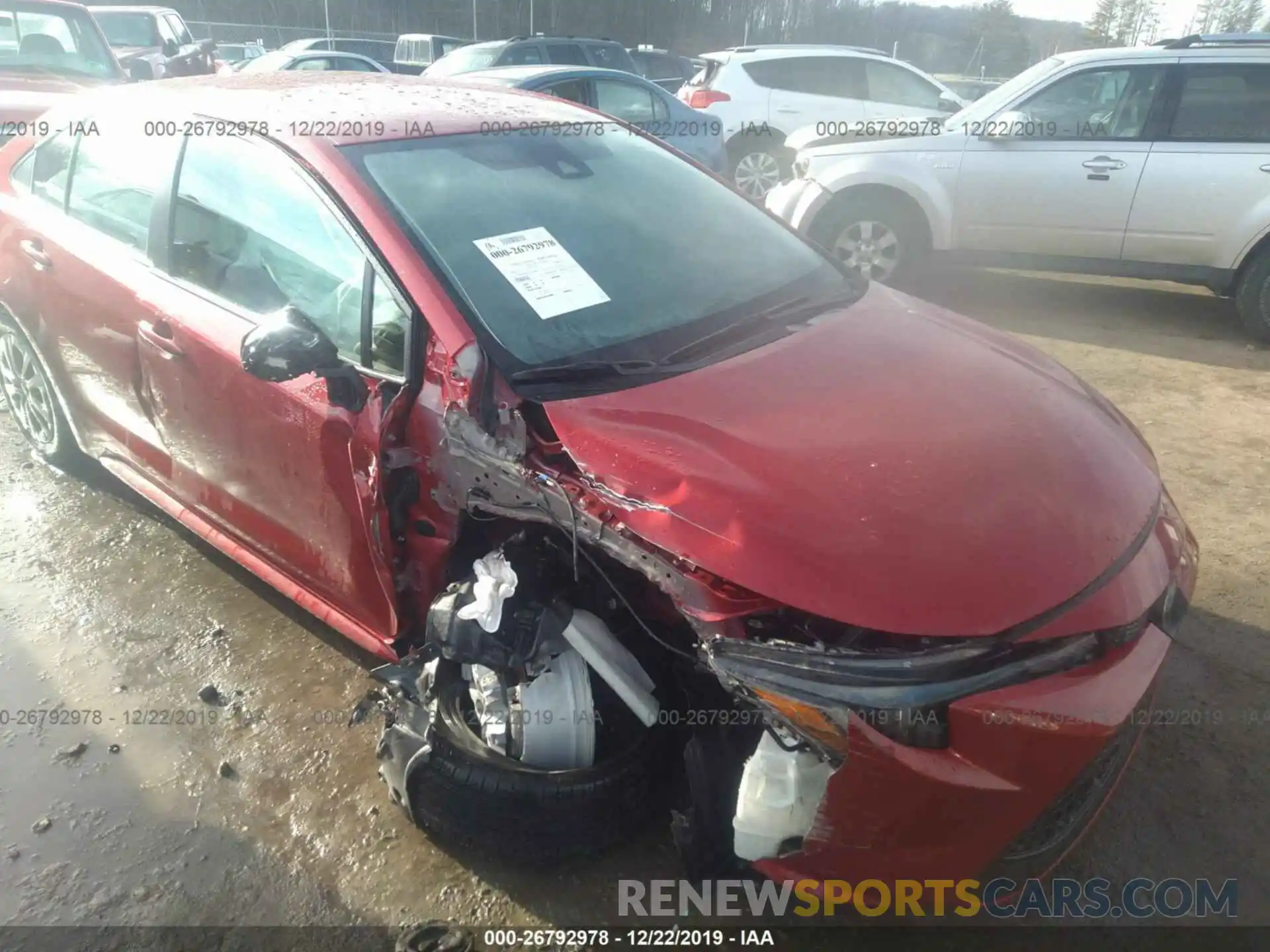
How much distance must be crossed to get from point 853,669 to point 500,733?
0.91 metres

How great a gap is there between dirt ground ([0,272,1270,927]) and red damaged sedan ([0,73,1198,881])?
0.22m

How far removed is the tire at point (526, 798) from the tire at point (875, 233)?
520 centimetres

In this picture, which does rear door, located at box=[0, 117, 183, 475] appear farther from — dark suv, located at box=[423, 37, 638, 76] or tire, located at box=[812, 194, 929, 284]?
dark suv, located at box=[423, 37, 638, 76]

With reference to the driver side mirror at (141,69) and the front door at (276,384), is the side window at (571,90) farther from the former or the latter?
the front door at (276,384)

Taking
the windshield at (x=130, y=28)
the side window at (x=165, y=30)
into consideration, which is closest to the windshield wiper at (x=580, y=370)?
the side window at (x=165, y=30)

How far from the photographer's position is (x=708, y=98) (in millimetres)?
9438

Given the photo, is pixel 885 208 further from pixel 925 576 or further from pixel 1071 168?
pixel 925 576

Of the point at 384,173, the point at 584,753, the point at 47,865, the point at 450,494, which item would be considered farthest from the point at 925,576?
the point at 47,865

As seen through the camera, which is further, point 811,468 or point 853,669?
point 811,468

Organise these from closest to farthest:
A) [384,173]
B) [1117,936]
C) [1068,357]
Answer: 1. [1117,936]
2. [384,173]
3. [1068,357]

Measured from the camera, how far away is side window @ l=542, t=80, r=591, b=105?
27.1 ft

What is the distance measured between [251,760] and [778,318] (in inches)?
73.9

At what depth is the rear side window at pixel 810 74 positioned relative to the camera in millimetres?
9492

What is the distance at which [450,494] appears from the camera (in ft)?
6.84
